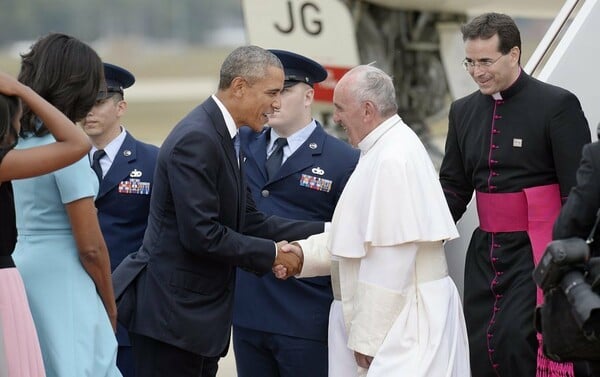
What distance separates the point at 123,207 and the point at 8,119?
1548 mm

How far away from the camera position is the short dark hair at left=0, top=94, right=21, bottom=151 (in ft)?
11.0

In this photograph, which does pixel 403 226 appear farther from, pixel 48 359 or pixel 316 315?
pixel 48 359

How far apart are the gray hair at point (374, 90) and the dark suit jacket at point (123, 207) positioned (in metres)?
1.17

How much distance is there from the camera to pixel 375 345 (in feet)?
→ 13.2

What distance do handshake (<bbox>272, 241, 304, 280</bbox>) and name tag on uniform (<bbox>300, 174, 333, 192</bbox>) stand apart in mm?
364

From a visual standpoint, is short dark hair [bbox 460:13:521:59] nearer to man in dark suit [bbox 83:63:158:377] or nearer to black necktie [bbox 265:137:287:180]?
black necktie [bbox 265:137:287:180]

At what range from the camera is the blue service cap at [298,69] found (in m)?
4.93

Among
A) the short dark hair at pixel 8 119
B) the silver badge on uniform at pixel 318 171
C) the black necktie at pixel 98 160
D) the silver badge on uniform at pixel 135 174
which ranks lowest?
the silver badge on uniform at pixel 135 174

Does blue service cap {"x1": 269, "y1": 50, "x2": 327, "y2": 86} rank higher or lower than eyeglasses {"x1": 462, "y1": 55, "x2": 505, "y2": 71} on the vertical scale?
lower

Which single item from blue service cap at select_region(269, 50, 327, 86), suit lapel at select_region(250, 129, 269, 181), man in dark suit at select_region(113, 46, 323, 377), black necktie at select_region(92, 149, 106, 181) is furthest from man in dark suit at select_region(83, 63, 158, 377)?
blue service cap at select_region(269, 50, 327, 86)

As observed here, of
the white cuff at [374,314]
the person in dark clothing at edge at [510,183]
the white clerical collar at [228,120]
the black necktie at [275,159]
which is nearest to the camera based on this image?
the white cuff at [374,314]

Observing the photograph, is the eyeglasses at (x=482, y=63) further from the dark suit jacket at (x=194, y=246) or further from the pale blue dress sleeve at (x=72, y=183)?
the pale blue dress sleeve at (x=72, y=183)

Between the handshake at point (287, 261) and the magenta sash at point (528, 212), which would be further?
the handshake at point (287, 261)

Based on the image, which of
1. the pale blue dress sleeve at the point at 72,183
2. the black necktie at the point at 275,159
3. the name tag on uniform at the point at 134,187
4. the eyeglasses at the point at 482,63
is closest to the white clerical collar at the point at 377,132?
the eyeglasses at the point at 482,63
